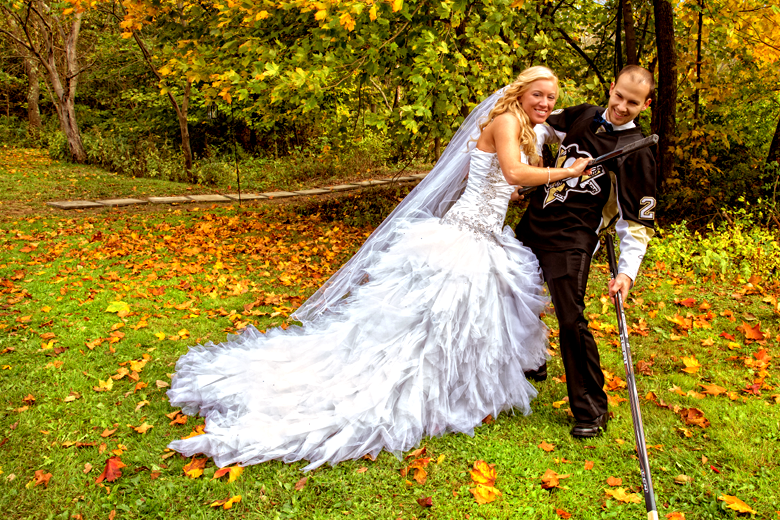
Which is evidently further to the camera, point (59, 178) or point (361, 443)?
point (59, 178)

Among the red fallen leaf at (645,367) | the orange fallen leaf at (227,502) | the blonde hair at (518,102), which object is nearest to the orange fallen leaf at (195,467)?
the orange fallen leaf at (227,502)

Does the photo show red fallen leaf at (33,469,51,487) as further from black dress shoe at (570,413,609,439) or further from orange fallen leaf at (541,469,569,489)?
black dress shoe at (570,413,609,439)

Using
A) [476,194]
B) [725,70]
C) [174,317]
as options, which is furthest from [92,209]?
[725,70]

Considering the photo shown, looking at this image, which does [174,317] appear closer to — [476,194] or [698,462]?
[476,194]

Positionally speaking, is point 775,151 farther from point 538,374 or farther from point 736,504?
Answer: point 736,504

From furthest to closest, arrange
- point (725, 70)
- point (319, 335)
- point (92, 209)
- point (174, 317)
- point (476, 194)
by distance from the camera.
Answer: point (92, 209) → point (725, 70) → point (174, 317) → point (319, 335) → point (476, 194)

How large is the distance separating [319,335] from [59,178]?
515 inches

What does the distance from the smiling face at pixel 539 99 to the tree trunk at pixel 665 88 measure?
616cm

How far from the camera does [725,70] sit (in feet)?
31.0

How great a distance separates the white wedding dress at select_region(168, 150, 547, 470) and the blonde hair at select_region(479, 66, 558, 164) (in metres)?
0.24

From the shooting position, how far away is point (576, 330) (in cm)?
332

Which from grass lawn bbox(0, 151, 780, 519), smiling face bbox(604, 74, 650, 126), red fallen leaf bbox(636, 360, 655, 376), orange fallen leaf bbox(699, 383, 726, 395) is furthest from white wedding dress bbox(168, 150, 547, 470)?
orange fallen leaf bbox(699, 383, 726, 395)

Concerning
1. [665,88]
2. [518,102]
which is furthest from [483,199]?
[665,88]

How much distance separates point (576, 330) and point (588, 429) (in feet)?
2.08
